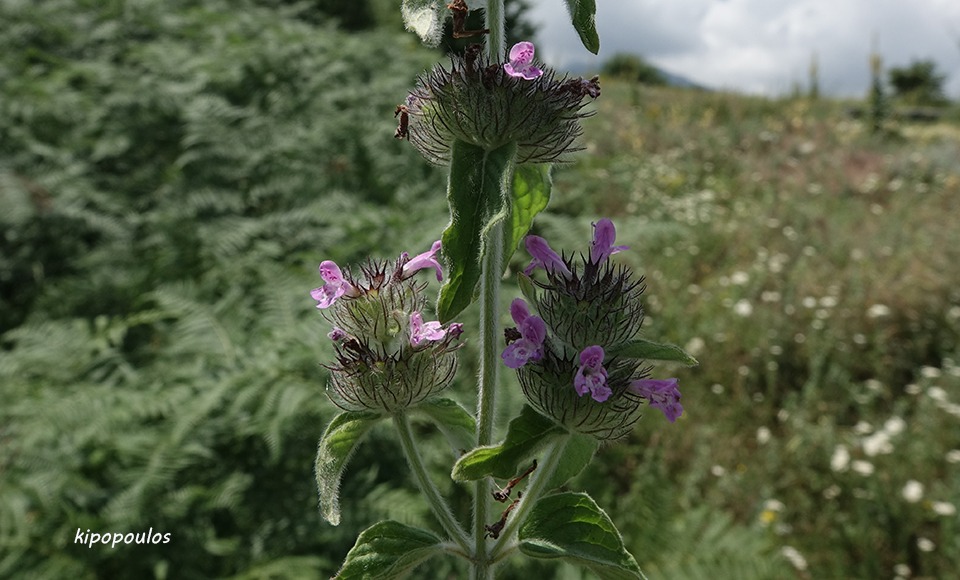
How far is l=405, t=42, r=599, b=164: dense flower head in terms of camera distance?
0.97m

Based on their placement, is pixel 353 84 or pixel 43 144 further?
pixel 353 84

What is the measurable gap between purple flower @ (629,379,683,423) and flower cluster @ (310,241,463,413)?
0.29m

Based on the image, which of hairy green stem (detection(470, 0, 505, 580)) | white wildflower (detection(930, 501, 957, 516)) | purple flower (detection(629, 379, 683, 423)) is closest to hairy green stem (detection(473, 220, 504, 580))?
hairy green stem (detection(470, 0, 505, 580))

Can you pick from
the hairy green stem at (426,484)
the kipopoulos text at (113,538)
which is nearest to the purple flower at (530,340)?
the hairy green stem at (426,484)

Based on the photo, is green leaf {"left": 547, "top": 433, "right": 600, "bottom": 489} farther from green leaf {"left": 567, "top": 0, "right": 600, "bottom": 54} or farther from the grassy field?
the grassy field

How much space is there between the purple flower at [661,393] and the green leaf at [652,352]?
37 mm

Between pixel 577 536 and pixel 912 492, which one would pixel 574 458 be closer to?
pixel 577 536

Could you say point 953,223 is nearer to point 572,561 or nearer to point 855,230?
point 855,230

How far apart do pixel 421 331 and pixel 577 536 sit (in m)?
0.39

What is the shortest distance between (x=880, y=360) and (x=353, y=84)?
→ 15.3 feet

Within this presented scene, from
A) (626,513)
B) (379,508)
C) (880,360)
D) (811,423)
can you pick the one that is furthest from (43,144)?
(880,360)

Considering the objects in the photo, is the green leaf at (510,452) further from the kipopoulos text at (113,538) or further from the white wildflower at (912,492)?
the white wildflower at (912,492)

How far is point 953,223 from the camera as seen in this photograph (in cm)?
649

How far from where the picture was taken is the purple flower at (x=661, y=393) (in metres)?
1.01
